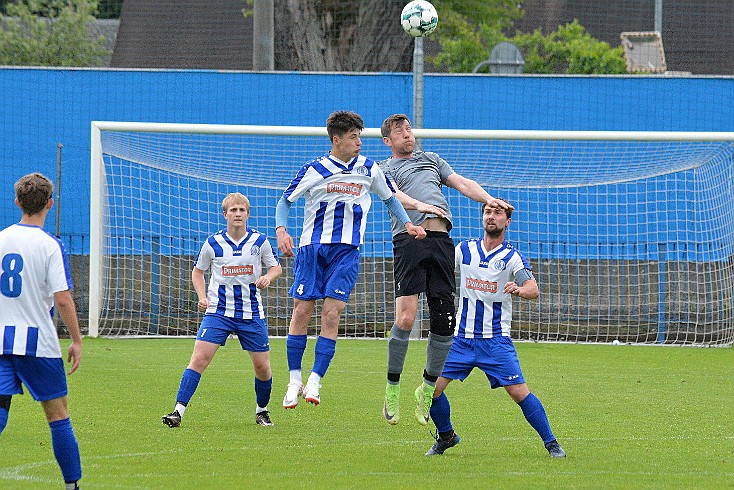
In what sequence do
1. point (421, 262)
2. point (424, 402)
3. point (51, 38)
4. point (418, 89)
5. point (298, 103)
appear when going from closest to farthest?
point (424, 402) → point (421, 262) → point (418, 89) → point (298, 103) → point (51, 38)

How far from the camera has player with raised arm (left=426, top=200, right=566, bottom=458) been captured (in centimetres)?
731

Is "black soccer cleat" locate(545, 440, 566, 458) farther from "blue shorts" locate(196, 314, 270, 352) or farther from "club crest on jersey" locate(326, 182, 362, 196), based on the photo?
"blue shorts" locate(196, 314, 270, 352)

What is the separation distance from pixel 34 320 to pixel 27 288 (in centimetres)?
17

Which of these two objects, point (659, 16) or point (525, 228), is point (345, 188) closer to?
point (525, 228)

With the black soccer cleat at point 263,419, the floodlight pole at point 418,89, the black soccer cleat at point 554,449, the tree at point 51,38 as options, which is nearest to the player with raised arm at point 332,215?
the black soccer cleat at point 263,419

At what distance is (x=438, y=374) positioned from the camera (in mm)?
7551

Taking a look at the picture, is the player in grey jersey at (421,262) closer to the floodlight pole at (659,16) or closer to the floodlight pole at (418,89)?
the floodlight pole at (418,89)

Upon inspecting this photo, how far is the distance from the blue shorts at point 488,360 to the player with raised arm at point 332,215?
3.61 ft

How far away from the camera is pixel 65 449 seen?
585 centimetres

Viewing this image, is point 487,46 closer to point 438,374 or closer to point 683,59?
point 683,59

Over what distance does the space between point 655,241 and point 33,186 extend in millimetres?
12761

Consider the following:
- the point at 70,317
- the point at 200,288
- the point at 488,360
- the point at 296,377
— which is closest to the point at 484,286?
the point at 488,360

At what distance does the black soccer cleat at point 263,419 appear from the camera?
8.84 metres

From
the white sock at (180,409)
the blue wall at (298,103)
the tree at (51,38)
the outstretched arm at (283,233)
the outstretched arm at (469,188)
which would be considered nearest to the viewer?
the outstretched arm at (283,233)
